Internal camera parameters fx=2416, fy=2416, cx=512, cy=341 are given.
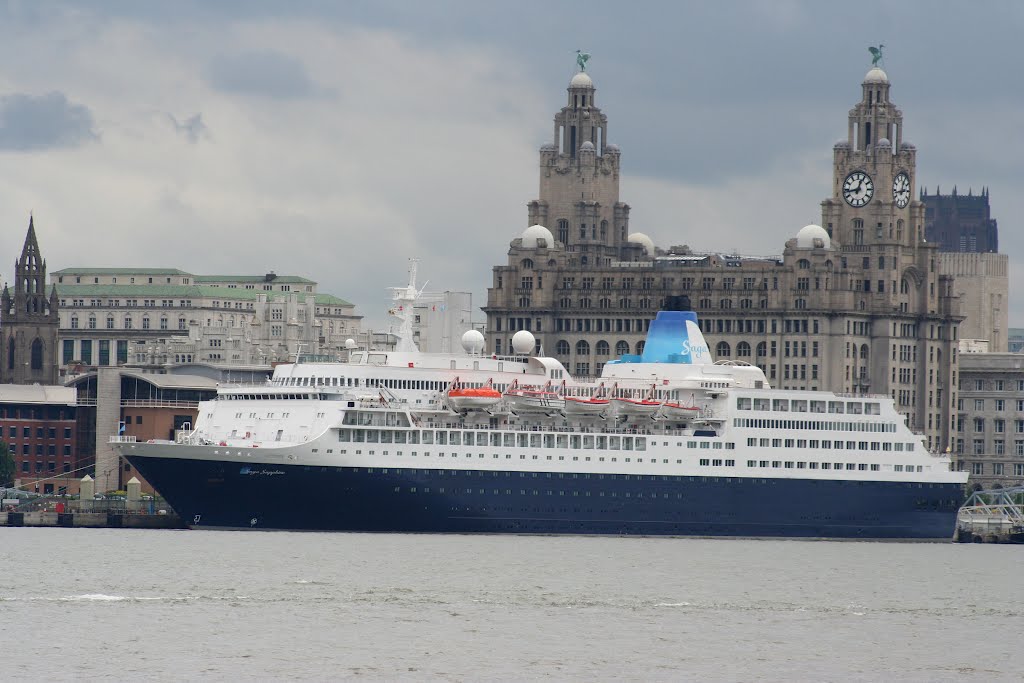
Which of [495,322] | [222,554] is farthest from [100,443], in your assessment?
[222,554]

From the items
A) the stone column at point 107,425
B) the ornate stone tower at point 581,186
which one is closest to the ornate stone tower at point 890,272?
the ornate stone tower at point 581,186

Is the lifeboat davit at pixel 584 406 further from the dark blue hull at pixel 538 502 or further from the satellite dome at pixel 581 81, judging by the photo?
Answer: the satellite dome at pixel 581 81

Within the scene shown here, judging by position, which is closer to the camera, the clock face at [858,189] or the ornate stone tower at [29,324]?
the clock face at [858,189]

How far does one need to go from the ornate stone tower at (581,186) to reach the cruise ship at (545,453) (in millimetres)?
61077

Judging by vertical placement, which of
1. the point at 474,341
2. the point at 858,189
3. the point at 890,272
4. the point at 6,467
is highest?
the point at 858,189

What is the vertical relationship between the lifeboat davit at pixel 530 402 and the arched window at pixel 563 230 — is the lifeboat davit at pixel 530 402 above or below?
below

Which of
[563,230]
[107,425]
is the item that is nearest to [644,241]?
[563,230]

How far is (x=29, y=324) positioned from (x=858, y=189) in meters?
70.4

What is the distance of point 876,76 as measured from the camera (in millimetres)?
169125

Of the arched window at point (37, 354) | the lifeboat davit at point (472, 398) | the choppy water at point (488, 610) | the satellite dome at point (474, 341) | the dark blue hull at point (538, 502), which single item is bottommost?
the choppy water at point (488, 610)

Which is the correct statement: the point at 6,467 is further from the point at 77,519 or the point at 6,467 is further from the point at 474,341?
the point at 474,341

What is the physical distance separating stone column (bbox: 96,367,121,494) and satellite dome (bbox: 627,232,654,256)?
46.4 metres

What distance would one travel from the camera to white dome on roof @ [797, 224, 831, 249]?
16238 cm

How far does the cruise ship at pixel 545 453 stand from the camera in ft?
333
